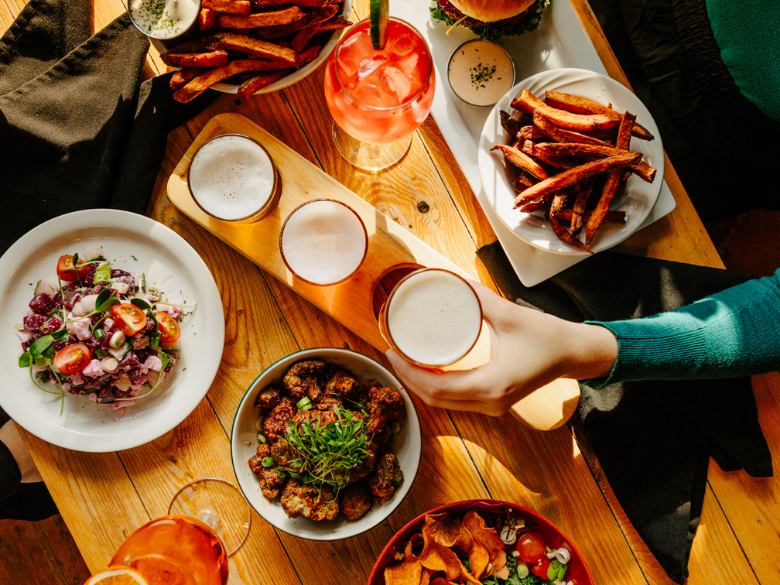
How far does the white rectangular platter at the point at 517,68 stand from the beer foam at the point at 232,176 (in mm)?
625

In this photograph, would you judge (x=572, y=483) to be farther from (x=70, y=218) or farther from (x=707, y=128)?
(x=70, y=218)

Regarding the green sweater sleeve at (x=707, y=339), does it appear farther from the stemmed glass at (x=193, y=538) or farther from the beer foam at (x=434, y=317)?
the stemmed glass at (x=193, y=538)

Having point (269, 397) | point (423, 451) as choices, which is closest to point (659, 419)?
point (423, 451)

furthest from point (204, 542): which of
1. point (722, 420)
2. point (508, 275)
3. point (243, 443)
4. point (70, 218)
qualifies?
point (722, 420)

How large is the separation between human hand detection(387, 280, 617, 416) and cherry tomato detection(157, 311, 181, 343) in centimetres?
72

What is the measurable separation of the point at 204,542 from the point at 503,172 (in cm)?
149

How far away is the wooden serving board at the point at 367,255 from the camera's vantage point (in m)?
1.70

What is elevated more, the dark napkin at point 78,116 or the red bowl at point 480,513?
the dark napkin at point 78,116

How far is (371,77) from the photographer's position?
4.72ft

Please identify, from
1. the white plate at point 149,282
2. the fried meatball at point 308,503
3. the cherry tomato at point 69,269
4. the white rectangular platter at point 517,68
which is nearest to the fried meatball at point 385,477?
the fried meatball at point 308,503

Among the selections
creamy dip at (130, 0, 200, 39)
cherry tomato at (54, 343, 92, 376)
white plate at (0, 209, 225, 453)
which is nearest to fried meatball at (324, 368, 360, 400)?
white plate at (0, 209, 225, 453)

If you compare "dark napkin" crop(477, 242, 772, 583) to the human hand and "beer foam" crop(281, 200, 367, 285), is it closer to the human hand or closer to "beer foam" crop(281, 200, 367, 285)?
the human hand

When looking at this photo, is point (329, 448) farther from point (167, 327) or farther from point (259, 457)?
point (167, 327)

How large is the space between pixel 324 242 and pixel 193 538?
1002 millimetres
